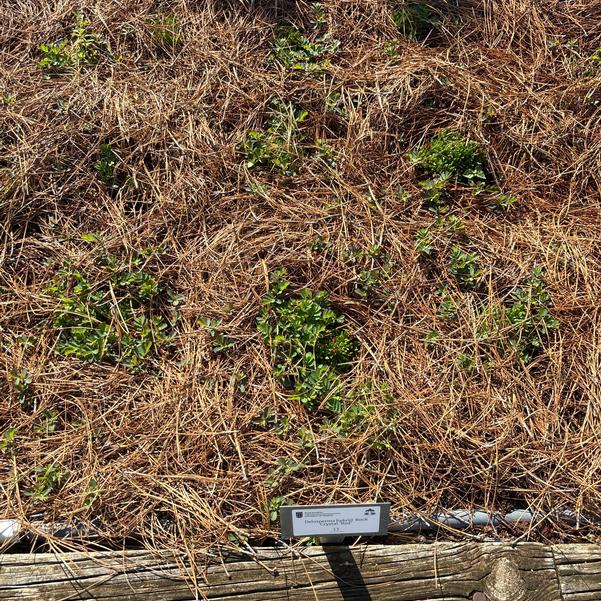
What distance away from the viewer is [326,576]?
203 centimetres

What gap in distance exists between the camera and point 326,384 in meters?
2.33

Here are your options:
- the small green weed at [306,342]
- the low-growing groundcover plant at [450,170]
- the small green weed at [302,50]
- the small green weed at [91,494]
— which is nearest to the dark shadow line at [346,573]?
the small green weed at [306,342]

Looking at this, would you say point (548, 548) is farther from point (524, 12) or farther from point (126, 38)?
point (126, 38)

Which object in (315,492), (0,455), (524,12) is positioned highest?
(524,12)

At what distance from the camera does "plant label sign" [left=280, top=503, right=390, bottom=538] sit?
1854mm

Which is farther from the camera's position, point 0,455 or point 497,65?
point 497,65

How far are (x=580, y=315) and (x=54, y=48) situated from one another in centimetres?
277

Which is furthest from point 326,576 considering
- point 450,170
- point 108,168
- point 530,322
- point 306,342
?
point 108,168

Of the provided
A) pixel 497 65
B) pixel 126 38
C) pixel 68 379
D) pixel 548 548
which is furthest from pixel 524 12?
pixel 68 379

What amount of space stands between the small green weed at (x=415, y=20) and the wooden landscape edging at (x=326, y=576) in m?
2.51

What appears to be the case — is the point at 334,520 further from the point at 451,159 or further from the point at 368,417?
the point at 451,159

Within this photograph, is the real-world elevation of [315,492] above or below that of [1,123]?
below

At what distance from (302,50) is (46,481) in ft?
7.61

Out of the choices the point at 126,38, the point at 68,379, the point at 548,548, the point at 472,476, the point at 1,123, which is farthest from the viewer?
the point at 126,38
